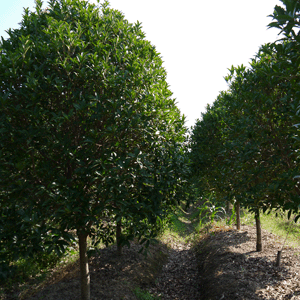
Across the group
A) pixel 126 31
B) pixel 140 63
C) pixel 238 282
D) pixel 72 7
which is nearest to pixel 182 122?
pixel 140 63

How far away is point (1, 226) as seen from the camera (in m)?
3.37

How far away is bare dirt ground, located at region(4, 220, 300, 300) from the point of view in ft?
19.1

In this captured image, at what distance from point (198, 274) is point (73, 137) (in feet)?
22.3

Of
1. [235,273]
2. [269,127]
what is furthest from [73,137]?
[235,273]

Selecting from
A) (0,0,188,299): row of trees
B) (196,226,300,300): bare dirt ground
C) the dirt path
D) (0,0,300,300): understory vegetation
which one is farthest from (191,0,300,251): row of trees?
the dirt path

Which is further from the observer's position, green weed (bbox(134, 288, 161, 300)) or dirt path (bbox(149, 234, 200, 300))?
dirt path (bbox(149, 234, 200, 300))

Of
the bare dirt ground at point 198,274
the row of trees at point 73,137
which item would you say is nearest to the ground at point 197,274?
the bare dirt ground at point 198,274

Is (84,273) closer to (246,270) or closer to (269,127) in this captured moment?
(246,270)

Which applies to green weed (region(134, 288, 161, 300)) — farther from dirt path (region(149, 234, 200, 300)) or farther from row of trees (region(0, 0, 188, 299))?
row of trees (region(0, 0, 188, 299))

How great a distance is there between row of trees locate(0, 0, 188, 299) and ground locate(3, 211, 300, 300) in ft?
Result: 9.36

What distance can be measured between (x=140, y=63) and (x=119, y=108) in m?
1.40

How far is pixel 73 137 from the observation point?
14.4 feet

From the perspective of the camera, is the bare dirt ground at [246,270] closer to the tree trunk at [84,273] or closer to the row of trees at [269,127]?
the row of trees at [269,127]

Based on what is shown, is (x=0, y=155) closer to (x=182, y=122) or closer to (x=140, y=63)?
(x=140, y=63)
